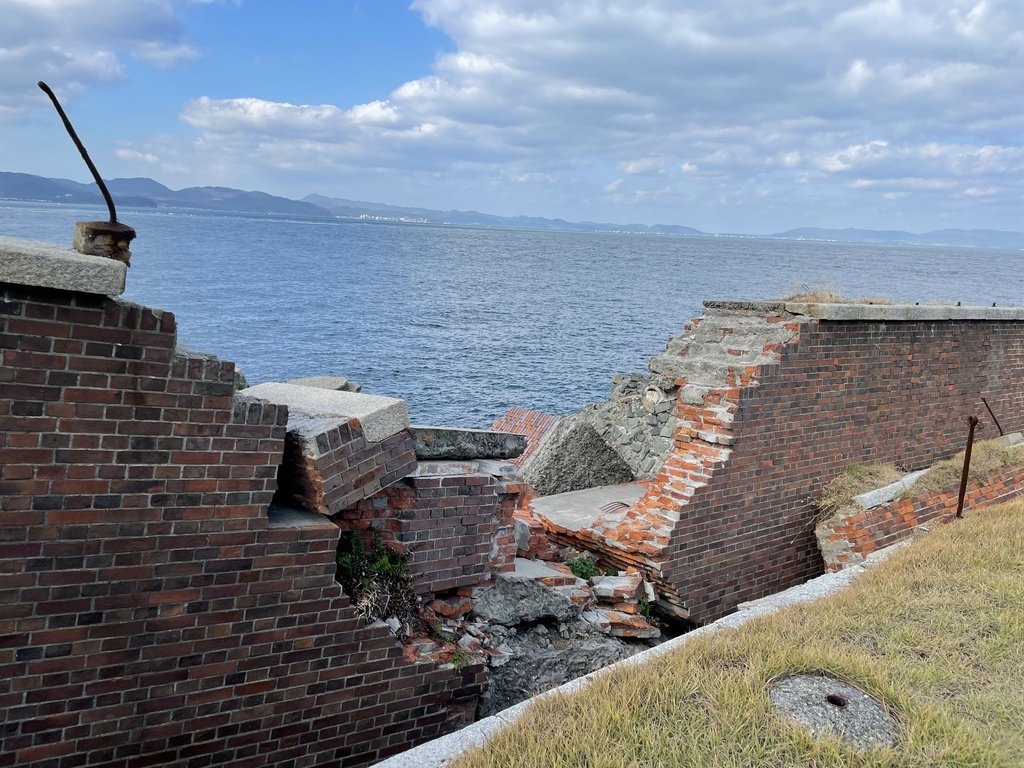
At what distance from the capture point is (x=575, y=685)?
439cm

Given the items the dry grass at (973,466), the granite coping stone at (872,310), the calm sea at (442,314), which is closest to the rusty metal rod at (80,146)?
the granite coping stone at (872,310)

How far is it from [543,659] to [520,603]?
45 centimetres

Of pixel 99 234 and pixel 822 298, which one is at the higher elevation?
pixel 822 298

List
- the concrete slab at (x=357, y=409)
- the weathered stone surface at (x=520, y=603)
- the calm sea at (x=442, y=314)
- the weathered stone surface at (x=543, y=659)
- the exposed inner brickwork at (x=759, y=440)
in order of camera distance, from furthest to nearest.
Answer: the calm sea at (x=442, y=314)
the exposed inner brickwork at (x=759, y=440)
the weathered stone surface at (x=520, y=603)
the weathered stone surface at (x=543, y=659)
the concrete slab at (x=357, y=409)

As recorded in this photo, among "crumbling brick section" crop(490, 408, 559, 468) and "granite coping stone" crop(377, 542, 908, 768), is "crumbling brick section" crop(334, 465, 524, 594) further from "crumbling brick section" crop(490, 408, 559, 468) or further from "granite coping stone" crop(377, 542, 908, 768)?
"crumbling brick section" crop(490, 408, 559, 468)

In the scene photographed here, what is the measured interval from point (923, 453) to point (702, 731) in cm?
715

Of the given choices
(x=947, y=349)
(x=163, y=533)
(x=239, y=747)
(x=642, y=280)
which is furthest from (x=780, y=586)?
(x=642, y=280)

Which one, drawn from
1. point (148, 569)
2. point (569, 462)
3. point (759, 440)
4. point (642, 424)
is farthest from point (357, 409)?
point (642, 424)

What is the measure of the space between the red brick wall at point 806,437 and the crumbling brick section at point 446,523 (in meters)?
2.12

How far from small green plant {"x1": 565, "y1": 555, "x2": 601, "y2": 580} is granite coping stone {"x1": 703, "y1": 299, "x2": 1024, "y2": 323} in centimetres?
305

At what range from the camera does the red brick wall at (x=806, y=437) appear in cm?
750

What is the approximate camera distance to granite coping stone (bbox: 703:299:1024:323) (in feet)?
→ 25.0

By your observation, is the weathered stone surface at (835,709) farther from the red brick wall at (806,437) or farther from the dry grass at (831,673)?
the red brick wall at (806,437)

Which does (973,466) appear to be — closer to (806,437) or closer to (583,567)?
(806,437)
